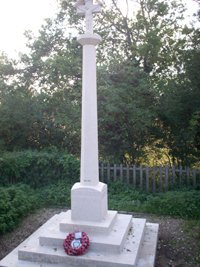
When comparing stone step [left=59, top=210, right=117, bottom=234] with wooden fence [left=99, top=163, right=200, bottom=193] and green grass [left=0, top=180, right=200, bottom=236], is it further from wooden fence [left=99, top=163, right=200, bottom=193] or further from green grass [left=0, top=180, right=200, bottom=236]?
wooden fence [left=99, top=163, right=200, bottom=193]

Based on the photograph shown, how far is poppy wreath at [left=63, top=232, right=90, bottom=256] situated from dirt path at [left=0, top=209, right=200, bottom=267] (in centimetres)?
134

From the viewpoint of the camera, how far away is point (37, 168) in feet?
32.1

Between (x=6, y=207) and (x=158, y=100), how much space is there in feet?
19.8

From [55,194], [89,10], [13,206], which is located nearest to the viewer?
[89,10]

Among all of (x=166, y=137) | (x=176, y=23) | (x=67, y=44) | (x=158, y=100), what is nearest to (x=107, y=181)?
(x=166, y=137)

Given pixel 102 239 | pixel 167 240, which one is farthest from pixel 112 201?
pixel 102 239

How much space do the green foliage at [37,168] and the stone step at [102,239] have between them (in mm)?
3884

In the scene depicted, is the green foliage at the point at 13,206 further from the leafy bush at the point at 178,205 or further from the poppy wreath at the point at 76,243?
the leafy bush at the point at 178,205

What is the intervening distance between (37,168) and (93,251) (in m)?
5.19

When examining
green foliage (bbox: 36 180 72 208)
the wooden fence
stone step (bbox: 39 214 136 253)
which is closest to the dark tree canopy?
the wooden fence

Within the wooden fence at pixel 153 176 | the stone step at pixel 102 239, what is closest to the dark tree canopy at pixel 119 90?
the wooden fence at pixel 153 176

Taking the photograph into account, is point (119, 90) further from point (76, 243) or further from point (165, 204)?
point (76, 243)

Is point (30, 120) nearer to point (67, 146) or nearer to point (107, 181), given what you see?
point (67, 146)

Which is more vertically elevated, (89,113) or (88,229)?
(89,113)
